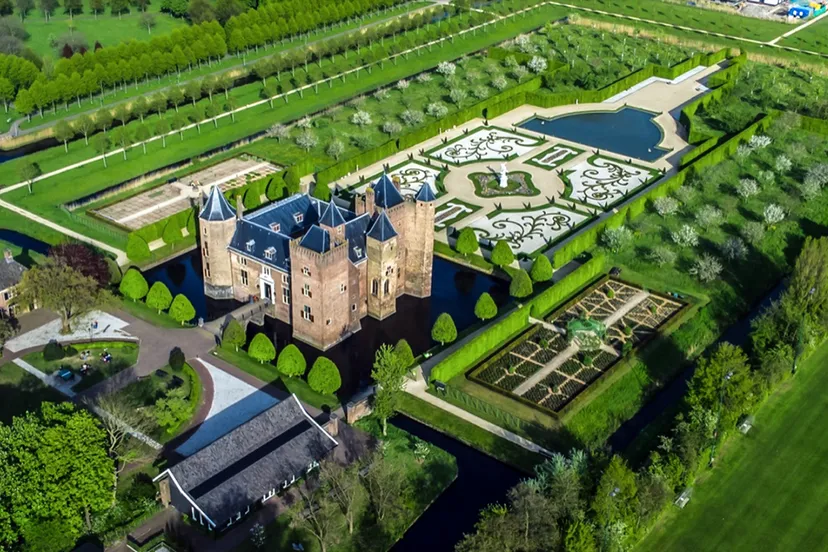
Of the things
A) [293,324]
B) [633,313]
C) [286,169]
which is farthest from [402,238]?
[286,169]

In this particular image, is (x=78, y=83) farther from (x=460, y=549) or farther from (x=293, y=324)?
(x=460, y=549)

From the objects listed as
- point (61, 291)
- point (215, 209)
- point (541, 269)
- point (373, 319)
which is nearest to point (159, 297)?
point (61, 291)

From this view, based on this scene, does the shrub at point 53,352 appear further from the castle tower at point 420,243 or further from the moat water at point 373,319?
the castle tower at point 420,243

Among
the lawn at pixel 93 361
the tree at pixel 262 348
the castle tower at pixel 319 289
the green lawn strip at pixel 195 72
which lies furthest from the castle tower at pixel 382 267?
the green lawn strip at pixel 195 72

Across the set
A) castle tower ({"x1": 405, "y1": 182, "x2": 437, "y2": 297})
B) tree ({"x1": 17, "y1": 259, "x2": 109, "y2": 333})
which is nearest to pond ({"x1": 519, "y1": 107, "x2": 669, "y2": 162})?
castle tower ({"x1": 405, "y1": 182, "x2": 437, "y2": 297})

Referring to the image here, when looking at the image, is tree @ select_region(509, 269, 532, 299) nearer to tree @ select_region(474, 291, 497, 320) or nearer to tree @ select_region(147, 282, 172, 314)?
tree @ select_region(474, 291, 497, 320)

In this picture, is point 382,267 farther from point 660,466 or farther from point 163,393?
point 660,466
